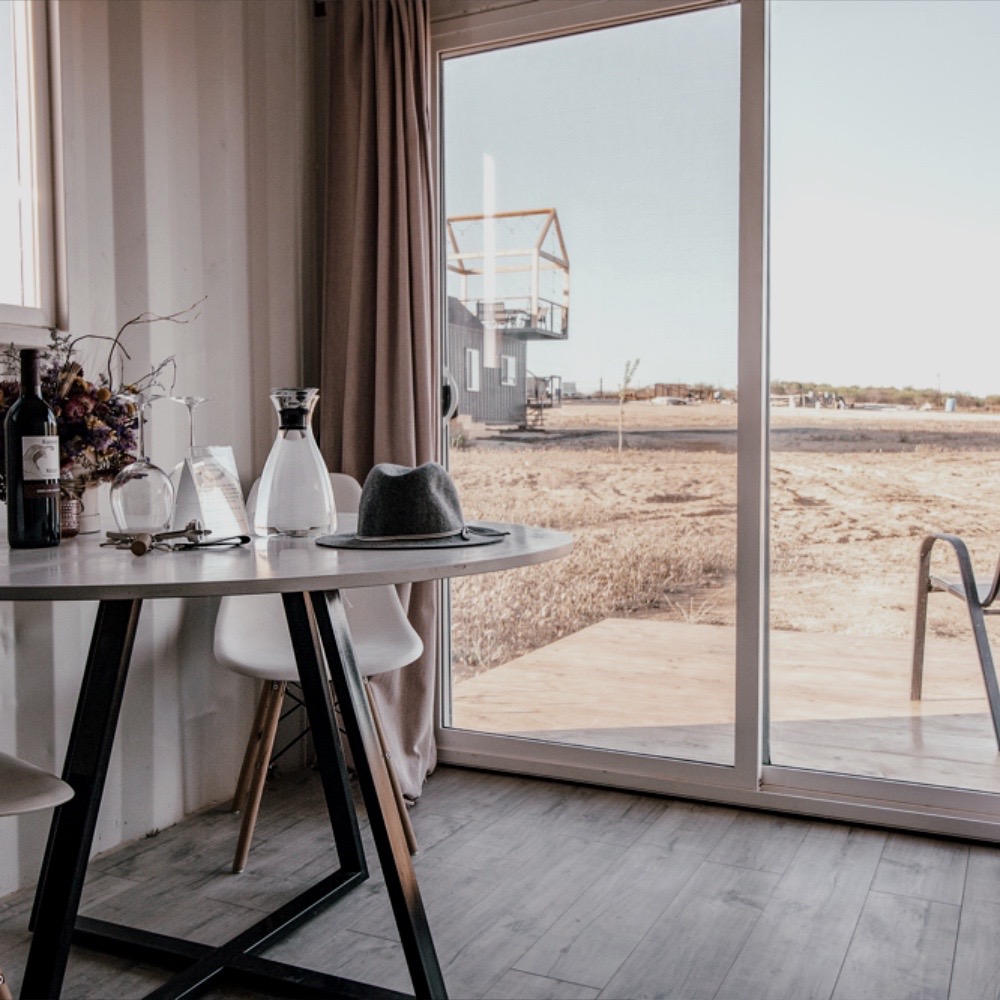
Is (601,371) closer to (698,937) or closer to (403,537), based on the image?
(403,537)

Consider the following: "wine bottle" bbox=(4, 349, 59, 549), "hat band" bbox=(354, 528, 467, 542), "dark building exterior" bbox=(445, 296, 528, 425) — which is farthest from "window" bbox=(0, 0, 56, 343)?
"dark building exterior" bbox=(445, 296, 528, 425)

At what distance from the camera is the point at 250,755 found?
2723 millimetres

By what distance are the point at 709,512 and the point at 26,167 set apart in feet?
6.13

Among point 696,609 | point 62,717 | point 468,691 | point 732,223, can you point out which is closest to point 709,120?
point 732,223

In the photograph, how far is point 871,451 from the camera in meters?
2.66

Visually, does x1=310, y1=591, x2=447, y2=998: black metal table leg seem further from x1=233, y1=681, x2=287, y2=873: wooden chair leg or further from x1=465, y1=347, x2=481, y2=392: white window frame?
x1=465, y1=347, x2=481, y2=392: white window frame

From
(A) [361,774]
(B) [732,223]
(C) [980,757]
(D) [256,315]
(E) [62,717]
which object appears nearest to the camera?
(A) [361,774]

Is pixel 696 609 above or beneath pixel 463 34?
beneath

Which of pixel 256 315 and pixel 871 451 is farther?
pixel 256 315

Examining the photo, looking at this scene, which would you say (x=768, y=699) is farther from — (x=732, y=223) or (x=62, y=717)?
(x=62, y=717)

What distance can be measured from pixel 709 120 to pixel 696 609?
1309 mm

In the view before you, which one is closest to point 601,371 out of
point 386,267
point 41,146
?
point 386,267

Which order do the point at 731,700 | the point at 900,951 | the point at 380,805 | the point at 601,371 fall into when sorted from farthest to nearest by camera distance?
the point at 601,371 < the point at 731,700 < the point at 900,951 < the point at 380,805

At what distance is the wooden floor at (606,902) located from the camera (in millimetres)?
1890
